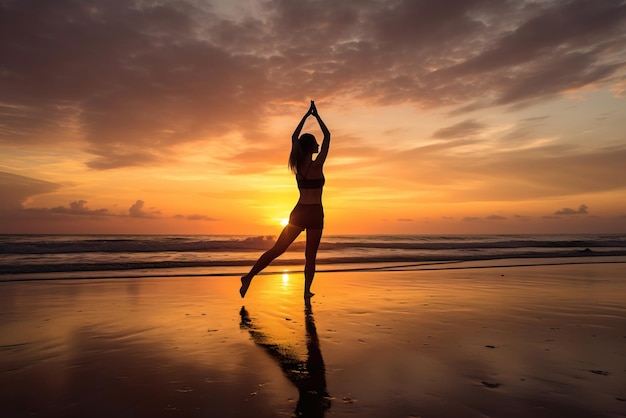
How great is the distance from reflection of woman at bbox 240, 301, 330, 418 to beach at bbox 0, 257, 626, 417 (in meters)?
0.01

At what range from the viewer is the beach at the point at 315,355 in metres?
2.47

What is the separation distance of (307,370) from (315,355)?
416mm

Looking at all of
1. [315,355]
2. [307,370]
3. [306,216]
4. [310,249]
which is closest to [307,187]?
[306,216]

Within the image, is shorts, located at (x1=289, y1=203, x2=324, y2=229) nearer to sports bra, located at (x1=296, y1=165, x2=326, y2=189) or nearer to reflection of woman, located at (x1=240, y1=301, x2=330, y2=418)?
sports bra, located at (x1=296, y1=165, x2=326, y2=189)

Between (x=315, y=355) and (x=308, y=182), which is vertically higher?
(x=308, y=182)

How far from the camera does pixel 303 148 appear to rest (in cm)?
621

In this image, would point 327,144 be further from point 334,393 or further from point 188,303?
point 334,393

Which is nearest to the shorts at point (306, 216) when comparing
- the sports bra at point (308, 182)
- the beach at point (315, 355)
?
the sports bra at point (308, 182)

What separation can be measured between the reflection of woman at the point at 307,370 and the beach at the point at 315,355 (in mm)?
15

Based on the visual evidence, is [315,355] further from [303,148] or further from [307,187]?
[303,148]

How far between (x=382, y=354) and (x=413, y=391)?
2.81 feet

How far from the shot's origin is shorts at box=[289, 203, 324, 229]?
245 inches

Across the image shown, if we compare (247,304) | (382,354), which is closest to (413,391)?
(382,354)

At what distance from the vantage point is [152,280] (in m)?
9.52
